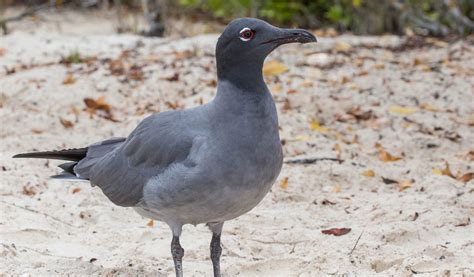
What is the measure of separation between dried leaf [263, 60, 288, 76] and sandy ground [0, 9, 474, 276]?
3cm

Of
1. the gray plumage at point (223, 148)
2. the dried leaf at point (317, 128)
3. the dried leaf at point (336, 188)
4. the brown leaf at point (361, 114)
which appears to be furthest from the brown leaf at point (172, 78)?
the gray plumage at point (223, 148)

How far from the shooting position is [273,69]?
757 cm

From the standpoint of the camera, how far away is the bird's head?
330 cm

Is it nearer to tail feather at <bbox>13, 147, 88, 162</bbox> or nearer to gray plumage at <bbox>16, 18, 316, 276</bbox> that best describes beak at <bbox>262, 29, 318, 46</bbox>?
gray plumage at <bbox>16, 18, 316, 276</bbox>

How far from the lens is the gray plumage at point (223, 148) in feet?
10.5

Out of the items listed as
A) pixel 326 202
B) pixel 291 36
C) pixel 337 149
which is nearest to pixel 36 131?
pixel 337 149

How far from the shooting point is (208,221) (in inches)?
134

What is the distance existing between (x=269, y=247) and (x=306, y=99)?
2.88 meters

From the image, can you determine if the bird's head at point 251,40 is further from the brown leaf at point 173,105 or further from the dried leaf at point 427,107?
the dried leaf at point 427,107

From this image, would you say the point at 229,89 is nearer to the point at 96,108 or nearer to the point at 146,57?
the point at 96,108

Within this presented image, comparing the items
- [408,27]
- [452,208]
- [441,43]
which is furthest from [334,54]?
[452,208]

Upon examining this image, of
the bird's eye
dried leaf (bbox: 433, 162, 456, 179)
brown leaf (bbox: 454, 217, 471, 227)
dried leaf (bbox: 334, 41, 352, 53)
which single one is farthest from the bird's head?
dried leaf (bbox: 334, 41, 352, 53)

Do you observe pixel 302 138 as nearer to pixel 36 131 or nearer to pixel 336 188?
pixel 336 188

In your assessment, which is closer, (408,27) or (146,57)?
(146,57)
